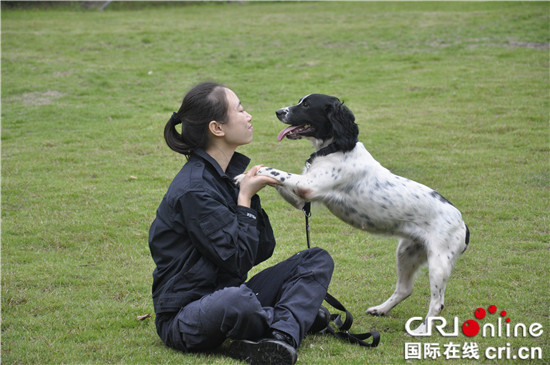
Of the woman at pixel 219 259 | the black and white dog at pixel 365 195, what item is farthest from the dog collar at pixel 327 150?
the woman at pixel 219 259

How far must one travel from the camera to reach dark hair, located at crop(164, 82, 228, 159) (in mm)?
3721

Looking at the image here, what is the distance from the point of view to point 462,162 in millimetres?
8781

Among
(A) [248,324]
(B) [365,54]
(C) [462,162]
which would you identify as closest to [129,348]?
(A) [248,324]

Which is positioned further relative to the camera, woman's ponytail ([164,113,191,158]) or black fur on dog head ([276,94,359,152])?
black fur on dog head ([276,94,359,152])

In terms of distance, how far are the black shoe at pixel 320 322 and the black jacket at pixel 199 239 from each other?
0.64 meters

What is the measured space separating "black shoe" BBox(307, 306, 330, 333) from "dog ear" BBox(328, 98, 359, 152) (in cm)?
115

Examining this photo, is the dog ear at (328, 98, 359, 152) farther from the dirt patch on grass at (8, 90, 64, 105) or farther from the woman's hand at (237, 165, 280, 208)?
the dirt patch on grass at (8, 90, 64, 105)

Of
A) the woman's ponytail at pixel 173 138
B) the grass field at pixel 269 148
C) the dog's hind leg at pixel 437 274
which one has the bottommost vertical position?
the grass field at pixel 269 148

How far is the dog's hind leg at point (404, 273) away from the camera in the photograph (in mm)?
4535

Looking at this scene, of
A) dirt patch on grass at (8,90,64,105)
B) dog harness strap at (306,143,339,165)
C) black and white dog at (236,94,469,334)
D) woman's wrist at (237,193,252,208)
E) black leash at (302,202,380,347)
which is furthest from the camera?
dirt patch on grass at (8,90,64,105)

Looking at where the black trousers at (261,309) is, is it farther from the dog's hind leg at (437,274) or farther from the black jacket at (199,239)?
the dog's hind leg at (437,274)

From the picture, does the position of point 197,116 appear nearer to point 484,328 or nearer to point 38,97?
point 484,328

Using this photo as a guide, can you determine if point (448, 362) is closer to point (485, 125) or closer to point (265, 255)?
point (265, 255)

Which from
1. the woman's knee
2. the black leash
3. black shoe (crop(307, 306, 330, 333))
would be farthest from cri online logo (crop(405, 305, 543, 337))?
the woman's knee
